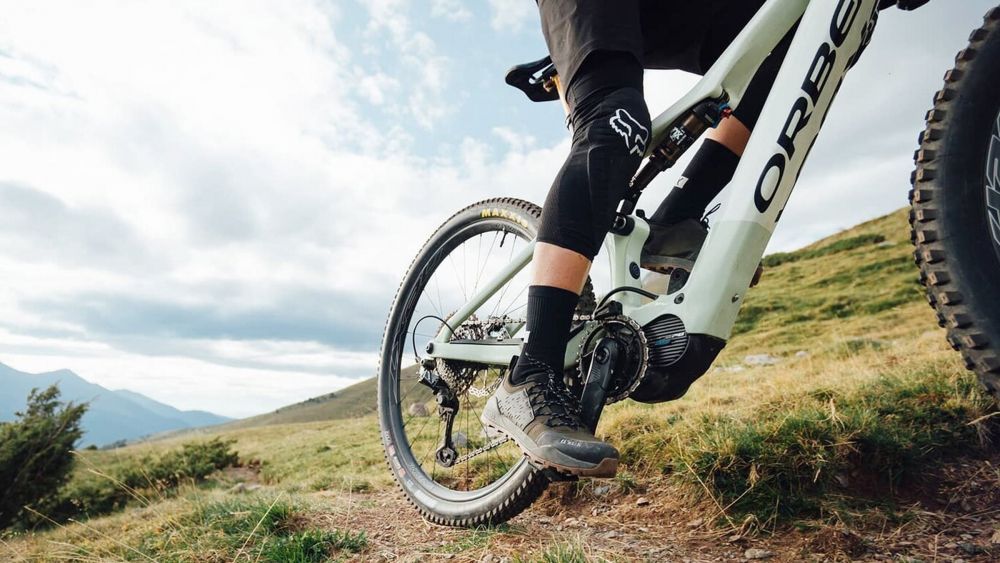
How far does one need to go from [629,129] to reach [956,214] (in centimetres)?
100

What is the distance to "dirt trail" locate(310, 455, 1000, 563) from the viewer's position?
6.37 ft

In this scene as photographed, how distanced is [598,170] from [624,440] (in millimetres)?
1820

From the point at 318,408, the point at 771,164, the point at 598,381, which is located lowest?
the point at 318,408

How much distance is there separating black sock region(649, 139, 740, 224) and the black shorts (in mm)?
446

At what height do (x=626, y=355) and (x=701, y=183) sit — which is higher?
(x=701, y=183)

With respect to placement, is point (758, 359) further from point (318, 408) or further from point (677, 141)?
point (318, 408)

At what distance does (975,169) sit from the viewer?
154cm

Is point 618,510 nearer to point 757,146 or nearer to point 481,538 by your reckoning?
point 481,538

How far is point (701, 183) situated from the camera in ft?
8.27

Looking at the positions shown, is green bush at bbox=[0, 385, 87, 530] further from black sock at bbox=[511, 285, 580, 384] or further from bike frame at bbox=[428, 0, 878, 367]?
bike frame at bbox=[428, 0, 878, 367]

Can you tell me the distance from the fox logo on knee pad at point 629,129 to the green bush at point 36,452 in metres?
13.4

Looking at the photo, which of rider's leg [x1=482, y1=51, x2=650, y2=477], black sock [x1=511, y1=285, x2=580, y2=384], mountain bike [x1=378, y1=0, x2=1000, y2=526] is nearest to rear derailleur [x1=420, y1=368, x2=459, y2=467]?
mountain bike [x1=378, y1=0, x2=1000, y2=526]

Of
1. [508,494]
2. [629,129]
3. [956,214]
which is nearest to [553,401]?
[508,494]

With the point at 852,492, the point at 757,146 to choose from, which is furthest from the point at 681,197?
the point at 852,492
